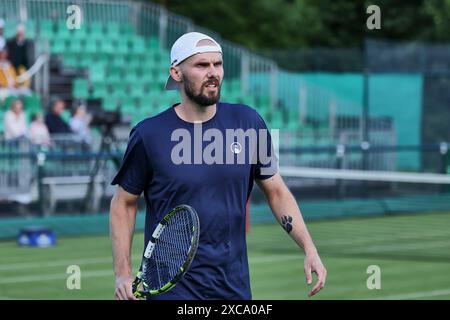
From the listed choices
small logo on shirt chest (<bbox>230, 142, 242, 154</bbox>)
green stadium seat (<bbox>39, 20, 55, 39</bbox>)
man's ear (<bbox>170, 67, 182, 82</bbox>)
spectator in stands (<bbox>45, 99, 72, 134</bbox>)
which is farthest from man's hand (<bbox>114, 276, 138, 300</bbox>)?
green stadium seat (<bbox>39, 20, 55, 39</bbox>)

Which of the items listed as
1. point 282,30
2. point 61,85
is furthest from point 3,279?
point 282,30

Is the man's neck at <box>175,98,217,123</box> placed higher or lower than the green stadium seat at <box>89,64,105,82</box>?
lower

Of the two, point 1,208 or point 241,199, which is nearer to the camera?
point 241,199

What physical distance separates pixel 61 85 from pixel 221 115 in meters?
20.7

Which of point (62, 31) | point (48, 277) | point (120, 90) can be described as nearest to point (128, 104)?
point (120, 90)

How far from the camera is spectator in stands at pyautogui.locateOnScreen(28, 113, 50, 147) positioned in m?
21.0

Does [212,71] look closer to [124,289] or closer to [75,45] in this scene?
[124,289]

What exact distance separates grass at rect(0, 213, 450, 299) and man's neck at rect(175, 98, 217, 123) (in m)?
5.81

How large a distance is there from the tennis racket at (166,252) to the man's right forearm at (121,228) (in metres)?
0.26

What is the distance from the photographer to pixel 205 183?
636 cm

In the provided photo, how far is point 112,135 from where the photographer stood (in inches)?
868

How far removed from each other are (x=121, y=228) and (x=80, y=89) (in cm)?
1968

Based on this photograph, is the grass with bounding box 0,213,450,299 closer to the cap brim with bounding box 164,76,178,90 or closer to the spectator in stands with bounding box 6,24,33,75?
the cap brim with bounding box 164,76,178,90
